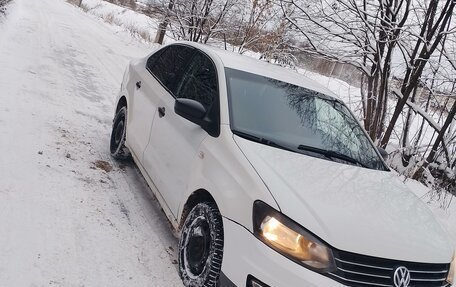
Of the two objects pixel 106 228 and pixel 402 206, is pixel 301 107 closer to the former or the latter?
pixel 402 206

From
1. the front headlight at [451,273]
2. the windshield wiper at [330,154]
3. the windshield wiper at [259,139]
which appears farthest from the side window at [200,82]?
the front headlight at [451,273]

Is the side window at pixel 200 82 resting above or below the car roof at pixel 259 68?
below

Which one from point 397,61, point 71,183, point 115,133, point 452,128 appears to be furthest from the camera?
point 397,61

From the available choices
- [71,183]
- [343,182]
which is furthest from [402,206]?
[71,183]

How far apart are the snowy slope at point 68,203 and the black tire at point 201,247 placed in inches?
8.3

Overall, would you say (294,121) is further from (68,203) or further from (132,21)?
(132,21)

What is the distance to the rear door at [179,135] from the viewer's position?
350 cm

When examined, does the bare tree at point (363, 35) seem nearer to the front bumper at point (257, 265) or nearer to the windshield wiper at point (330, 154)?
the windshield wiper at point (330, 154)

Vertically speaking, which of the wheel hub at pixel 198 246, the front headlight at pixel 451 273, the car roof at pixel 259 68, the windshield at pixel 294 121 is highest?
the car roof at pixel 259 68

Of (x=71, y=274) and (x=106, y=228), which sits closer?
(x=71, y=274)

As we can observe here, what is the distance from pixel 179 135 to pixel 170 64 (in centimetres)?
125

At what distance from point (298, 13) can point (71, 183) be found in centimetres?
599

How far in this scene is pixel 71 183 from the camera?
4312 mm

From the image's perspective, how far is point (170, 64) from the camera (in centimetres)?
470
